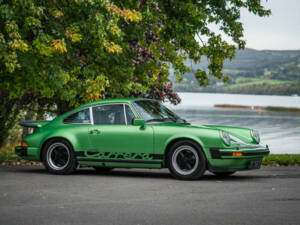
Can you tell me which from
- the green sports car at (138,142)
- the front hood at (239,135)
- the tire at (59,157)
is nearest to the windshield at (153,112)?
the green sports car at (138,142)

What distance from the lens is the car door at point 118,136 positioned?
1026 centimetres

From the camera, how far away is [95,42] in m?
13.1

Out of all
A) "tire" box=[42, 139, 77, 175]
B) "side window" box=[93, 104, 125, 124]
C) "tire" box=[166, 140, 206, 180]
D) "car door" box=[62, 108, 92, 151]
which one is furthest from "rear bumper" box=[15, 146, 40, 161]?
"tire" box=[166, 140, 206, 180]

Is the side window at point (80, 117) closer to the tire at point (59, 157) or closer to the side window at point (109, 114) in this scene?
the side window at point (109, 114)

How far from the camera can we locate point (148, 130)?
10227 mm

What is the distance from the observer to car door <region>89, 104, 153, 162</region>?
10.3 meters

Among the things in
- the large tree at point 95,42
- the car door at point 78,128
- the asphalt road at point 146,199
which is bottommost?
the asphalt road at point 146,199

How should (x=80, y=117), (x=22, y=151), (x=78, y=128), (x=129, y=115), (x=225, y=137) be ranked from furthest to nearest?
(x=22, y=151)
(x=80, y=117)
(x=78, y=128)
(x=129, y=115)
(x=225, y=137)

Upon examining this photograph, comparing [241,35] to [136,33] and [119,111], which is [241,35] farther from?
[119,111]

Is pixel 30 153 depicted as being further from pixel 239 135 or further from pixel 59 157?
pixel 239 135

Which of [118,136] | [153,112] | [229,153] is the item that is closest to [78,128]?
[118,136]

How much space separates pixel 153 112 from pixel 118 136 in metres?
0.85

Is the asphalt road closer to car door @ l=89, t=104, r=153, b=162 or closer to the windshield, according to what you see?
car door @ l=89, t=104, r=153, b=162

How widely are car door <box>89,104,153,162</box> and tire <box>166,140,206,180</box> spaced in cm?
47
